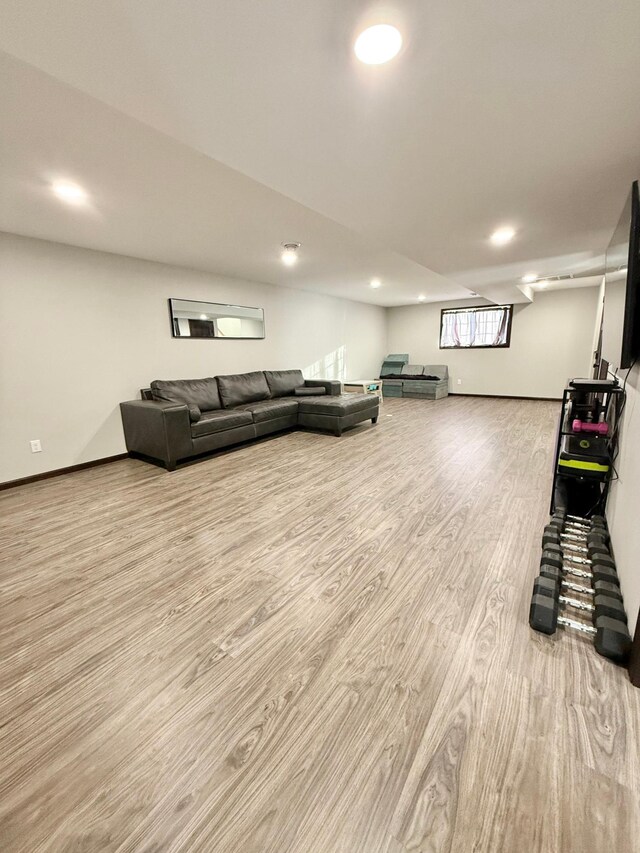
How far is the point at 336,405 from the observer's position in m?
4.53

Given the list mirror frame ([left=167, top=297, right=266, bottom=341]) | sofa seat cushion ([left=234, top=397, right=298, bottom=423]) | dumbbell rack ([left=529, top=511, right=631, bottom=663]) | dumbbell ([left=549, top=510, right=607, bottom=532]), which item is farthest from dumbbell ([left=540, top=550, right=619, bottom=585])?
mirror frame ([left=167, top=297, right=266, bottom=341])

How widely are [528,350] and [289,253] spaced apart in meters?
6.14

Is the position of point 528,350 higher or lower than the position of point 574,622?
higher

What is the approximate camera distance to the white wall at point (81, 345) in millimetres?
3068

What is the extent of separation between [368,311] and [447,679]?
8237 millimetres

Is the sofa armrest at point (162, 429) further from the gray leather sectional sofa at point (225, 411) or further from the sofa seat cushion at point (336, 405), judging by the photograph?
the sofa seat cushion at point (336, 405)

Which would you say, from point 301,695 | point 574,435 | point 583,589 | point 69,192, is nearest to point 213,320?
point 69,192

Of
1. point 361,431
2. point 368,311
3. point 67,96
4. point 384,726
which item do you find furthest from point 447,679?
point 368,311

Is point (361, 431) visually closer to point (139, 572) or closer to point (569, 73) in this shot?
point (139, 572)

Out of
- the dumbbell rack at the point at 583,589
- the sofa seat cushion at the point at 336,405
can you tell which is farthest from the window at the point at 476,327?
the dumbbell rack at the point at 583,589

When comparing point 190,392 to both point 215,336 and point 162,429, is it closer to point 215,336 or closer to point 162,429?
point 162,429

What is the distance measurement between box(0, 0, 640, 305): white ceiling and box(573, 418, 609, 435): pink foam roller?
151cm

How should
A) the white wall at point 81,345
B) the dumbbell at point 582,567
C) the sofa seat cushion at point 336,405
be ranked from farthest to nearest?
the sofa seat cushion at point 336,405 < the white wall at point 81,345 < the dumbbell at point 582,567

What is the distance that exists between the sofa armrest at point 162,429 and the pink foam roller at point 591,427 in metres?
3.37
